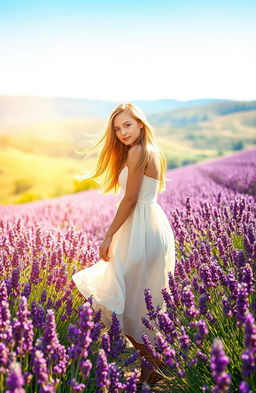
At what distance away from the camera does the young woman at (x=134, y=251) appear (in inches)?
108

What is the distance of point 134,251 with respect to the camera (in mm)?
2752

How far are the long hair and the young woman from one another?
23 millimetres

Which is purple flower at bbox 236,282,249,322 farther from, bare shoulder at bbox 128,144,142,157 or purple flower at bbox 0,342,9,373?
bare shoulder at bbox 128,144,142,157

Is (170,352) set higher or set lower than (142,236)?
lower

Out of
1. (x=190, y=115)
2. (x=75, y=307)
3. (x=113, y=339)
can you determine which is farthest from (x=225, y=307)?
(x=190, y=115)

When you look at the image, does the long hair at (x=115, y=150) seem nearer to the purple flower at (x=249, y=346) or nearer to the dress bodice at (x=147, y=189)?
the dress bodice at (x=147, y=189)

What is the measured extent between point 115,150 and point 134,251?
2.77 ft

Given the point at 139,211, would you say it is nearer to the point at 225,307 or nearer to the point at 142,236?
the point at 142,236

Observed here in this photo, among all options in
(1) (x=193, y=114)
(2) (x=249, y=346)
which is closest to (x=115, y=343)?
(2) (x=249, y=346)

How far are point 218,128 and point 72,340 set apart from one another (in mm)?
81383

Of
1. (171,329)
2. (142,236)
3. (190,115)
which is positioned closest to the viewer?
(171,329)

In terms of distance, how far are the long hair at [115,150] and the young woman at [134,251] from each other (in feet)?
0.08

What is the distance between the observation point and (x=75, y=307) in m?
2.83

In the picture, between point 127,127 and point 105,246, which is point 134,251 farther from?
point 127,127
